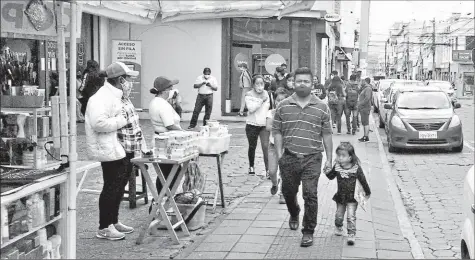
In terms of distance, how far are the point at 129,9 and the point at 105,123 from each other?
47.1 inches

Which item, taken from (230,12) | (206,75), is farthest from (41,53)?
(206,75)

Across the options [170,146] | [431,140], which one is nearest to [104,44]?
[431,140]

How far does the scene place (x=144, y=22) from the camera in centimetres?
743

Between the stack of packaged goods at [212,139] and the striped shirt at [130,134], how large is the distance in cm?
116

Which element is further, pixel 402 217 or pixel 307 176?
pixel 402 217

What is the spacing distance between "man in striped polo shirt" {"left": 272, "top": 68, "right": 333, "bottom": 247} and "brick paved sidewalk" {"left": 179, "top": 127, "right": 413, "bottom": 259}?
1.06 feet

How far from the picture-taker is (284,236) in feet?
24.9

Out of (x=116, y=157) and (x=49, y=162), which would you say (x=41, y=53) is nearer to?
(x=116, y=157)

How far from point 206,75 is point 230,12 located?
12.5 meters

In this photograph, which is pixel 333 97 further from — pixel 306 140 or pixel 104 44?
pixel 306 140

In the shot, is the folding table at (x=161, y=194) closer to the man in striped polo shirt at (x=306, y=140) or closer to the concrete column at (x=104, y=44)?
the man in striped polo shirt at (x=306, y=140)

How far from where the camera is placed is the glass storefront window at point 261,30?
2306cm

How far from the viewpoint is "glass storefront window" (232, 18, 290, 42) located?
2306 cm

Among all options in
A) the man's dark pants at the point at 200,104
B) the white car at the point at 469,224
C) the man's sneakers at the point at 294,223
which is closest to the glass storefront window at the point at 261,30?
the man's dark pants at the point at 200,104
